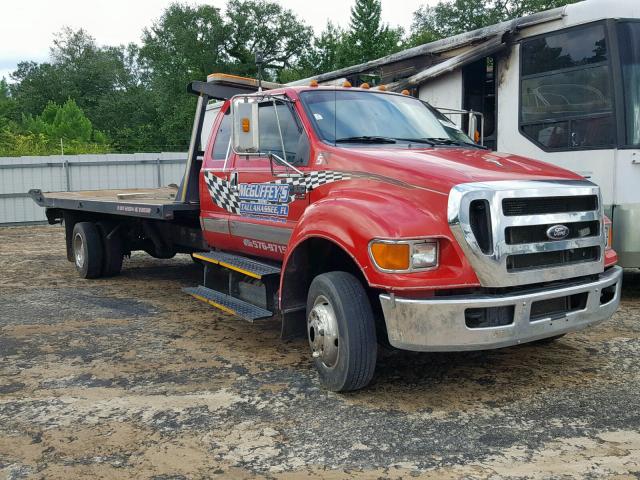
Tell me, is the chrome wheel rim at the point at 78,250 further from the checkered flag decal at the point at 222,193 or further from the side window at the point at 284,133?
the side window at the point at 284,133

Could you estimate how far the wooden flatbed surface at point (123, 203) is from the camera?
23.6 ft

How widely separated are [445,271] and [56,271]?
7.67 meters

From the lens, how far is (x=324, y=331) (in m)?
4.50

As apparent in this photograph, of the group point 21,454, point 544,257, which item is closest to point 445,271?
point 544,257

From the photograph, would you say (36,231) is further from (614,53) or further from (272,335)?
(614,53)

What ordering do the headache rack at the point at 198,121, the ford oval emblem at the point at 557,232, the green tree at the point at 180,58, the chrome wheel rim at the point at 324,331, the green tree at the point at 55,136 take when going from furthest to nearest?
the green tree at the point at 180,58
the green tree at the point at 55,136
the headache rack at the point at 198,121
the chrome wheel rim at the point at 324,331
the ford oval emblem at the point at 557,232

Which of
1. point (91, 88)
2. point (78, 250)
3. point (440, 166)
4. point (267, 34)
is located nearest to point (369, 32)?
point (267, 34)

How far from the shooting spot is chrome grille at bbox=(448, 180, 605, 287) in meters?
3.98

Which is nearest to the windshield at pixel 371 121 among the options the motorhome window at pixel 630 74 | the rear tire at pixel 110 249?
the motorhome window at pixel 630 74

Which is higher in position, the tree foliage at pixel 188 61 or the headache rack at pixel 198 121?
the tree foliage at pixel 188 61

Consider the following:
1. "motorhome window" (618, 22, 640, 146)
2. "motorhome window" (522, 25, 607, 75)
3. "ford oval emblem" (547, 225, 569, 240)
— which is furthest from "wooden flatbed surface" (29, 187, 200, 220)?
"motorhome window" (618, 22, 640, 146)

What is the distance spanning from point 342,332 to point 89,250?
5854 millimetres

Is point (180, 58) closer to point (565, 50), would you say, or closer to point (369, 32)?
point (369, 32)

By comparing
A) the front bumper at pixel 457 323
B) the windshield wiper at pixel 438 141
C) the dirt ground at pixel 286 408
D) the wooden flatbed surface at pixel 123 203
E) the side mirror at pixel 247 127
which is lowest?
the dirt ground at pixel 286 408
